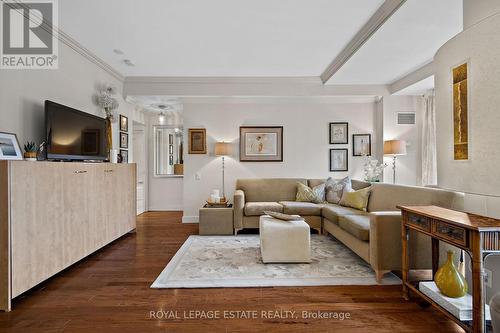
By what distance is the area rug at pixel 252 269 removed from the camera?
2477 mm

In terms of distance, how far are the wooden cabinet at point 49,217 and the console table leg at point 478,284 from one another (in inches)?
127

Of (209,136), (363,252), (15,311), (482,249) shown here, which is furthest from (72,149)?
(482,249)

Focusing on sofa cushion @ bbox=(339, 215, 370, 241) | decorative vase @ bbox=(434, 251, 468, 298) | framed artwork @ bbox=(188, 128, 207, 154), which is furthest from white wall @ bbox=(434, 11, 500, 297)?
framed artwork @ bbox=(188, 128, 207, 154)

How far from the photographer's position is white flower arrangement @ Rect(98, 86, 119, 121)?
3967mm

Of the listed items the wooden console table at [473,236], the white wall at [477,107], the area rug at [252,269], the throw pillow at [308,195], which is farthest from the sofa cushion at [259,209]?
the white wall at [477,107]

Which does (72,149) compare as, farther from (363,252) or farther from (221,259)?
(363,252)

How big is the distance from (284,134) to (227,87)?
4.79 feet

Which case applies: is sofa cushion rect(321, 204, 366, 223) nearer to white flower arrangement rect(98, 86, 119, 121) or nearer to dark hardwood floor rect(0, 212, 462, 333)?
dark hardwood floor rect(0, 212, 462, 333)

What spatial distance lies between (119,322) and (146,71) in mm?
3833

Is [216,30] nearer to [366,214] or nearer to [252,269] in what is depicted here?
[252,269]

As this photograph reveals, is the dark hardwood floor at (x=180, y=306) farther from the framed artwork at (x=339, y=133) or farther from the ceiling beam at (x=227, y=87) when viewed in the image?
the framed artwork at (x=339, y=133)

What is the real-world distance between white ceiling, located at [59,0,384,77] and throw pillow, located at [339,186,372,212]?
210cm

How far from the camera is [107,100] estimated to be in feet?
13.1

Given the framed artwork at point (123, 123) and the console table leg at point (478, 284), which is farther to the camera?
the framed artwork at point (123, 123)
